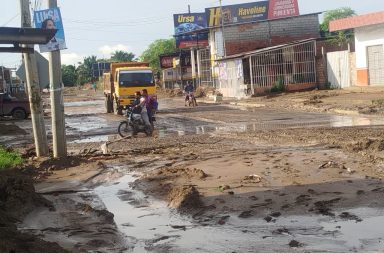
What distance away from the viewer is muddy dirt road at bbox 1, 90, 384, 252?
6078 mm

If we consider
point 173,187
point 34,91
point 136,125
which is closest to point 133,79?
point 136,125

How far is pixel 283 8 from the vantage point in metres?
53.8

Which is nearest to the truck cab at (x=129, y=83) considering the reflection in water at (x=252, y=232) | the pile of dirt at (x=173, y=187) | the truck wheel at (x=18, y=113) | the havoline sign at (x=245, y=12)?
the truck wheel at (x=18, y=113)

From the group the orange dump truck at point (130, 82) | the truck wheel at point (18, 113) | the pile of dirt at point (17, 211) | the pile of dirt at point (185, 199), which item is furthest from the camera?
the truck wheel at point (18, 113)

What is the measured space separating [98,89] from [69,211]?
9538 centimetres

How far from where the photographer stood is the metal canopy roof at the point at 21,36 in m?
6.86

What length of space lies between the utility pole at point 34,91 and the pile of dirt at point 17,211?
3.68m

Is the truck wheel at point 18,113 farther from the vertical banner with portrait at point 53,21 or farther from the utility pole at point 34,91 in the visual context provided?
the vertical banner with portrait at point 53,21

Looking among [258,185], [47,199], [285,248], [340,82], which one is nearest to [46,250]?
Result: [285,248]

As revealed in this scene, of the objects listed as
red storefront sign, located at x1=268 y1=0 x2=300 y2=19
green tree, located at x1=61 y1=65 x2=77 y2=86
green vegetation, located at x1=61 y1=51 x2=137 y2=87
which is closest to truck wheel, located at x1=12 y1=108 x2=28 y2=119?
red storefront sign, located at x1=268 y1=0 x2=300 y2=19

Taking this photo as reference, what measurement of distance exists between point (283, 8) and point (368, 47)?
21569 mm

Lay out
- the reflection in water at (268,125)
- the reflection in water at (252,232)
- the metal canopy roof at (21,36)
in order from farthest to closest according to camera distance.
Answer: the reflection in water at (268,125) < the metal canopy roof at (21,36) < the reflection in water at (252,232)

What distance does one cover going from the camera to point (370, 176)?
344 inches

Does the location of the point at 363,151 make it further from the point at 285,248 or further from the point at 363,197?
the point at 285,248
